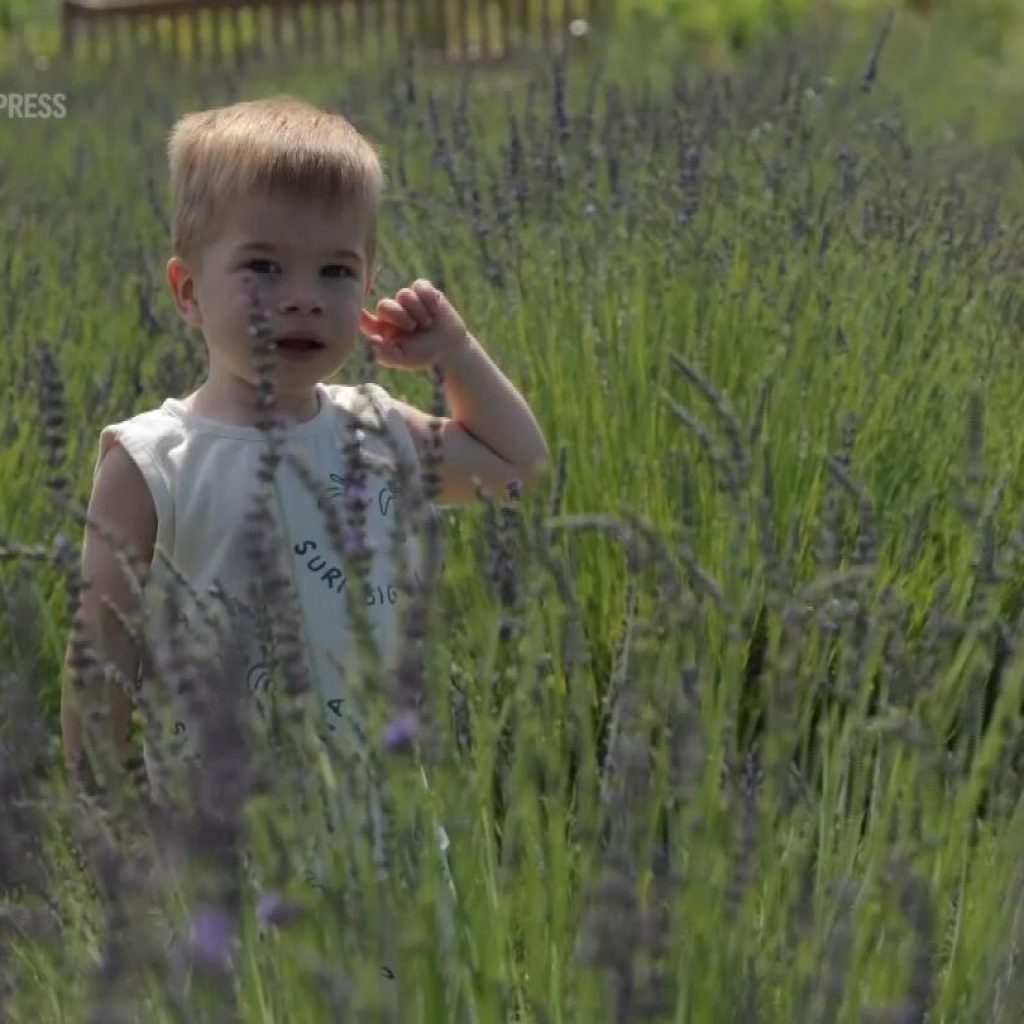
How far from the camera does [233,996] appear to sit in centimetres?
138

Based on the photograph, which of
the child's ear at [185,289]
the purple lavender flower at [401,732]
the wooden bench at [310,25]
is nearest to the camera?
the purple lavender flower at [401,732]

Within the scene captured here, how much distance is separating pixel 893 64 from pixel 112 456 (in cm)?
758

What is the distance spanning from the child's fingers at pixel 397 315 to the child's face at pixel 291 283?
0.31 ft

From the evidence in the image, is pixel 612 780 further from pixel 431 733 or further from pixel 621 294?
pixel 621 294

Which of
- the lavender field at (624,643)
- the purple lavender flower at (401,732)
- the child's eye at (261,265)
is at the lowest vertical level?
the lavender field at (624,643)

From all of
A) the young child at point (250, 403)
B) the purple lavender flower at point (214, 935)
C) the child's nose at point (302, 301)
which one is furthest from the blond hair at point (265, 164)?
the purple lavender flower at point (214, 935)

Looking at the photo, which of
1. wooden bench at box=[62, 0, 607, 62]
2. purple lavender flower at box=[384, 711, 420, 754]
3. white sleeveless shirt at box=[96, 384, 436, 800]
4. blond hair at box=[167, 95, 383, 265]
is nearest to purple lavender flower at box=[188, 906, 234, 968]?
purple lavender flower at box=[384, 711, 420, 754]

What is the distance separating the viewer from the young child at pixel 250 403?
2.22 metres

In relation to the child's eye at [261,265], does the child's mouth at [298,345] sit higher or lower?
lower

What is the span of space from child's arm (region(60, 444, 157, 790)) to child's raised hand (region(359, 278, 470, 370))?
33 centimetres

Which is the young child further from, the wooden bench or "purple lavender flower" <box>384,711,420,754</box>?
the wooden bench

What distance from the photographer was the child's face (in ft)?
7.34

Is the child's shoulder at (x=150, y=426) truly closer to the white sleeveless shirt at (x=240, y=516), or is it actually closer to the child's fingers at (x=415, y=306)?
the white sleeveless shirt at (x=240, y=516)

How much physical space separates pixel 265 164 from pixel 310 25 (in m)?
11.6
